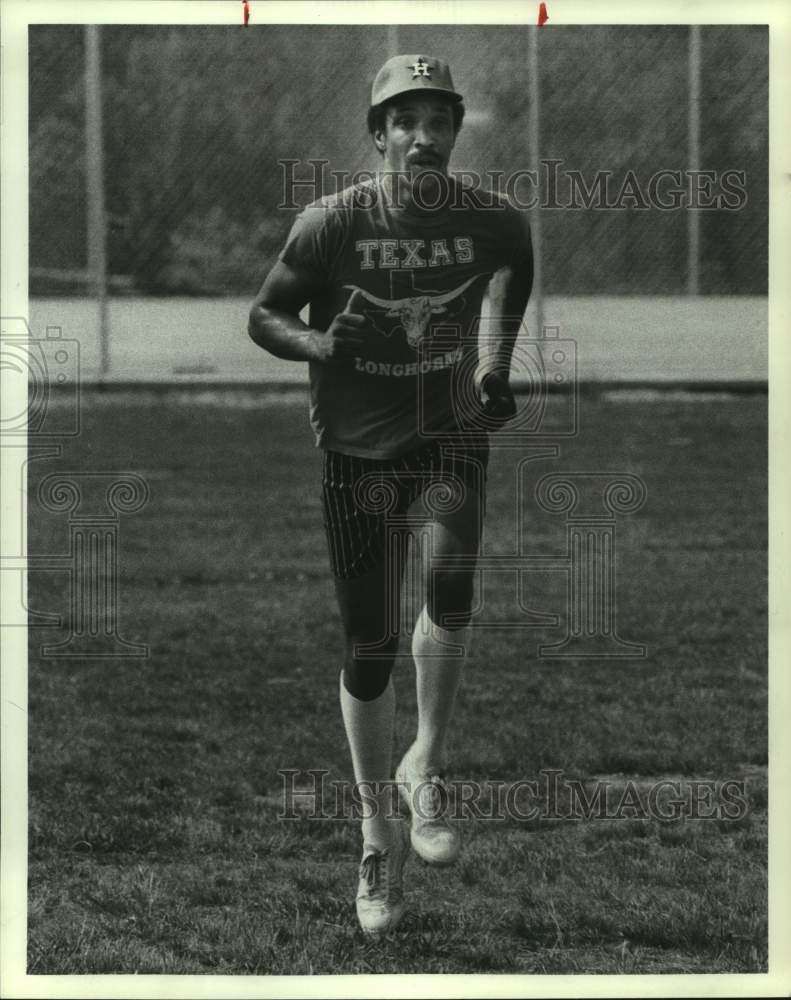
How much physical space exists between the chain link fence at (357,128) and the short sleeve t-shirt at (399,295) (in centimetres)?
13

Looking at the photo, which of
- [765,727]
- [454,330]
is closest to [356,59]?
[454,330]

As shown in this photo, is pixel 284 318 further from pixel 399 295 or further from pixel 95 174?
pixel 95 174

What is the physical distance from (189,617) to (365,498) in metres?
3.65

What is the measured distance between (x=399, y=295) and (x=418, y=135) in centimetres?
46

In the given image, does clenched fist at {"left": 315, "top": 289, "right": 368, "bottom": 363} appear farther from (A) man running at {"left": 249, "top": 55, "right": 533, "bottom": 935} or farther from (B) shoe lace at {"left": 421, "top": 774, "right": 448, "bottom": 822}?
(B) shoe lace at {"left": 421, "top": 774, "right": 448, "bottom": 822}

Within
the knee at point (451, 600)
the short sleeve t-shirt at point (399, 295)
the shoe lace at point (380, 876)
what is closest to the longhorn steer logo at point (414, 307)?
the short sleeve t-shirt at point (399, 295)

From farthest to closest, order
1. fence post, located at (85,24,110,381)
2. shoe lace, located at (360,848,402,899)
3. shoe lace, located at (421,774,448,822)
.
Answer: fence post, located at (85,24,110,381)
shoe lace, located at (421,774,448,822)
shoe lace, located at (360,848,402,899)

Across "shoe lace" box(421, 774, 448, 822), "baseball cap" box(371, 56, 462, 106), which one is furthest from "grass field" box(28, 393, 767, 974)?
"baseball cap" box(371, 56, 462, 106)

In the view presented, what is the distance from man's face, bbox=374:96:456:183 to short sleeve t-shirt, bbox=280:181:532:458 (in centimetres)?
10

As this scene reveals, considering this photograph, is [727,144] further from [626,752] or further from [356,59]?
[626,752]

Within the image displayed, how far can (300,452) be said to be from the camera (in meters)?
11.4

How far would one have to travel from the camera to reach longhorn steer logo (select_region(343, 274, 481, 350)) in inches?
211

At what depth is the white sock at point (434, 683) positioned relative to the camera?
220 inches

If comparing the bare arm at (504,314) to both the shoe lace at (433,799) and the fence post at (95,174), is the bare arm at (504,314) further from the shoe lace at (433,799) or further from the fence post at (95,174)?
the fence post at (95,174)
